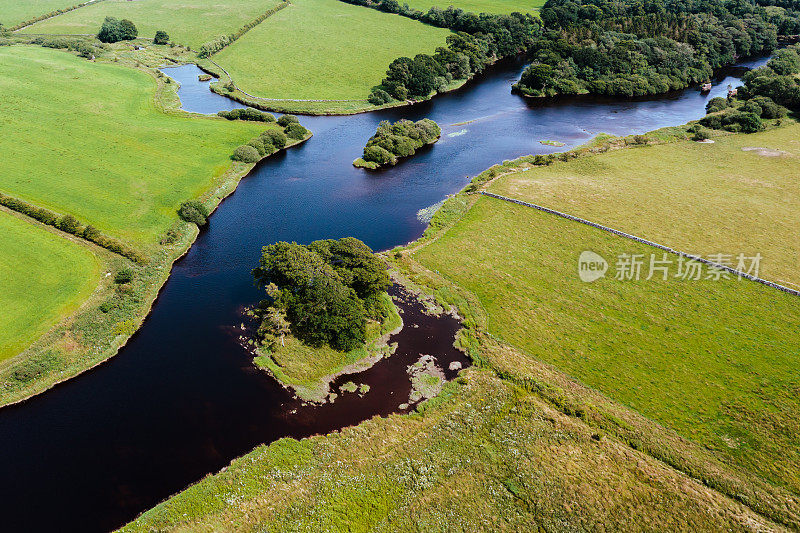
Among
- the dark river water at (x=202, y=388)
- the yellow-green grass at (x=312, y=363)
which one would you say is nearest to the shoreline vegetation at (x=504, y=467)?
the dark river water at (x=202, y=388)

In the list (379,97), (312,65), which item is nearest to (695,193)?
(379,97)

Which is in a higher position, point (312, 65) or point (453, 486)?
point (312, 65)

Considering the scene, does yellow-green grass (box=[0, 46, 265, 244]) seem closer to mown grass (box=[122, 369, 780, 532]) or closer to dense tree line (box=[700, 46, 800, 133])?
mown grass (box=[122, 369, 780, 532])

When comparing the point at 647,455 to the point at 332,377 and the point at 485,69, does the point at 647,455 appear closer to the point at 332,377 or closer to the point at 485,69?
the point at 332,377

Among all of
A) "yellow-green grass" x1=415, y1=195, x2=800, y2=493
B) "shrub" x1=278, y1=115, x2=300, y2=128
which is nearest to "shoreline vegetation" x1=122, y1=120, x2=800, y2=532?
"yellow-green grass" x1=415, y1=195, x2=800, y2=493

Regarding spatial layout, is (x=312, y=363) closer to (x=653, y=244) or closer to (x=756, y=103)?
(x=653, y=244)
